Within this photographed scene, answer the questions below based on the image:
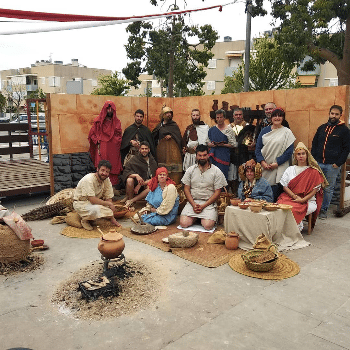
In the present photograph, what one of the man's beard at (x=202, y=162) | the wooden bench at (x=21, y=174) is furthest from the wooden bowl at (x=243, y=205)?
the wooden bench at (x=21, y=174)

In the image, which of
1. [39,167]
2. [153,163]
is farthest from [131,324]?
[39,167]

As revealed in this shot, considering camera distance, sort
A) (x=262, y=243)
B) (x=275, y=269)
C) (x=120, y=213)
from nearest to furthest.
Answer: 1. (x=275, y=269)
2. (x=262, y=243)
3. (x=120, y=213)

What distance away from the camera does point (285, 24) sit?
12328 millimetres

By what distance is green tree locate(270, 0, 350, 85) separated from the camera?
11141 millimetres

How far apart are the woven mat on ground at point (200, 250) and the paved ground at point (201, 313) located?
0.14 meters

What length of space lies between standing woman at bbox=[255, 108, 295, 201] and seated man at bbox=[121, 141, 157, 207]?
212 centimetres

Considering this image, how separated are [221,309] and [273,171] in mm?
3231

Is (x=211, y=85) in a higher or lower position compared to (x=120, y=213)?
higher

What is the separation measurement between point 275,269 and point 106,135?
180 inches

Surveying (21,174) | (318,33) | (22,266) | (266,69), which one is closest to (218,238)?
(22,266)

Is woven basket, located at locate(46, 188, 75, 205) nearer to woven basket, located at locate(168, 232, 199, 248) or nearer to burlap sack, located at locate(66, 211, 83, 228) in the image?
burlap sack, located at locate(66, 211, 83, 228)

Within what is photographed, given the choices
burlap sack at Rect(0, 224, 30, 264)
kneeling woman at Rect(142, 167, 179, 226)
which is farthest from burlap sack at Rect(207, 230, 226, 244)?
burlap sack at Rect(0, 224, 30, 264)

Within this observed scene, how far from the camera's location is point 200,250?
4.79 meters

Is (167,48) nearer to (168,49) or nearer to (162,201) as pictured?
(168,49)
